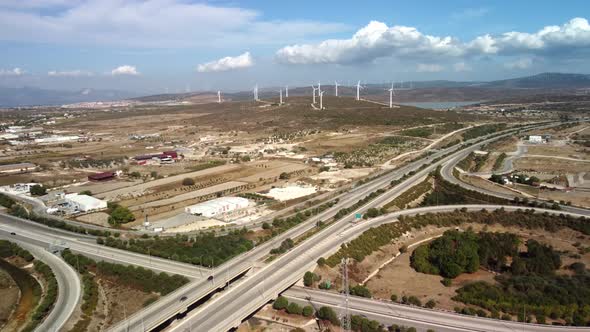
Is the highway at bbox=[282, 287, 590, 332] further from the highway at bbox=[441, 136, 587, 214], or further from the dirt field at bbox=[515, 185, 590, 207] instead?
the dirt field at bbox=[515, 185, 590, 207]

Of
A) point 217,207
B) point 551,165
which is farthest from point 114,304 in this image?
point 551,165

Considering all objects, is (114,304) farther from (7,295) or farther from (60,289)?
(7,295)

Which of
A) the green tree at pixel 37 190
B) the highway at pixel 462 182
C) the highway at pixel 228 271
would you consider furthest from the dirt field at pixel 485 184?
the green tree at pixel 37 190

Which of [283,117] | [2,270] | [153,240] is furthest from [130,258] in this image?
[283,117]

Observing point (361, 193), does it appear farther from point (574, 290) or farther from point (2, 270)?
point (2, 270)

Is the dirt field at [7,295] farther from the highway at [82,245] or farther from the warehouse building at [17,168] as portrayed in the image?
the warehouse building at [17,168]

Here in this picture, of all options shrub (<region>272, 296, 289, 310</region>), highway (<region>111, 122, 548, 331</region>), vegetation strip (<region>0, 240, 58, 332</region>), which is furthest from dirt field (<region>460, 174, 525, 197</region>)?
vegetation strip (<region>0, 240, 58, 332</region>)
